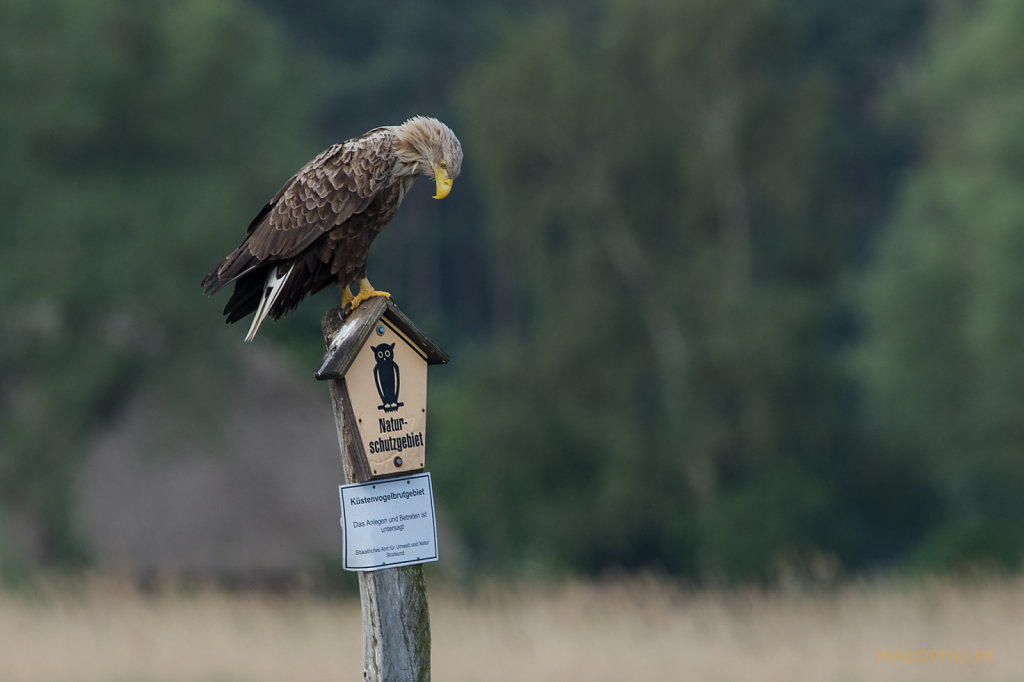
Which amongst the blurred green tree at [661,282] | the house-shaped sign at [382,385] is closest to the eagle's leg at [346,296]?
the house-shaped sign at [382,385]

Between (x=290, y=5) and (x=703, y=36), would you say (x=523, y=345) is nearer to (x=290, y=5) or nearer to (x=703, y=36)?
(x=703, y=36)

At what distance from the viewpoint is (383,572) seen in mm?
4539

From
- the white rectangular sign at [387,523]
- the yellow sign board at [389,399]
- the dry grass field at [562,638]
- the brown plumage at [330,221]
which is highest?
the brown plumage at [330,221]

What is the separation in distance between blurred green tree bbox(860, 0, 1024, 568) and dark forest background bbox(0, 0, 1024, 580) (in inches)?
2.0

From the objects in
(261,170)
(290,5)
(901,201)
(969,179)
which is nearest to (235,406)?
(261,170)

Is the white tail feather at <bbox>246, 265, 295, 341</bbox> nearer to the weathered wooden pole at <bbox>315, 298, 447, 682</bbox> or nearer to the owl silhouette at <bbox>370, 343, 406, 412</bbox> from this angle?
the weathered wooden pole at <bbox>315, 298, 447, 682</bbox>

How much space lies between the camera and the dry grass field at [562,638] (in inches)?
327

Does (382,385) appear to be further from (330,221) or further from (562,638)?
(562,638)

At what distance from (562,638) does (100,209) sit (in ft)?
30.6

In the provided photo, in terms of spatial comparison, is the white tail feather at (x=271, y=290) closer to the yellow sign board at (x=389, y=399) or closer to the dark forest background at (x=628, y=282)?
the yellow sign board at (x=389, y=399)

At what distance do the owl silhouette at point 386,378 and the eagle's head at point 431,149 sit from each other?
2.02 ft

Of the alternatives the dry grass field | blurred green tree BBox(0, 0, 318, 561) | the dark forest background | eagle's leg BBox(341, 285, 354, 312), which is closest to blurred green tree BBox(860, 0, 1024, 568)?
the dark forest background

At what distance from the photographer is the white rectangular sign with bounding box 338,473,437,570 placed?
444 cm

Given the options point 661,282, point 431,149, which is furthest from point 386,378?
point 661,282
